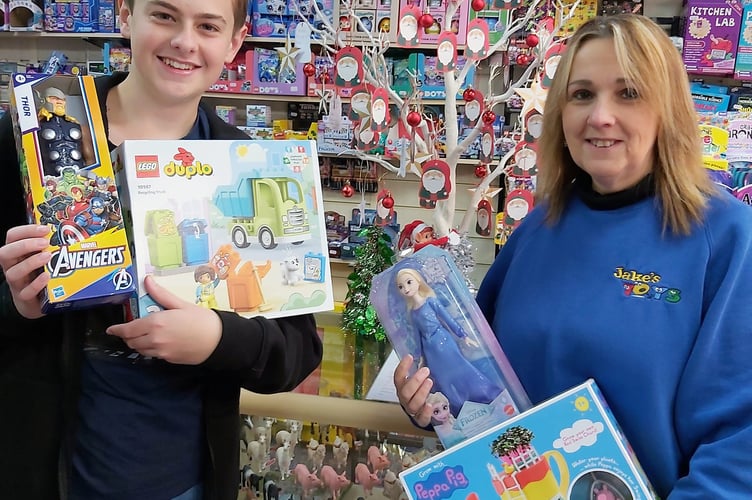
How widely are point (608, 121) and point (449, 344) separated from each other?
437 millimetres


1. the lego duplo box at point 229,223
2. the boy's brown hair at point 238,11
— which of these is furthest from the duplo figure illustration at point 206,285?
the boy's brown hair at point 238,11

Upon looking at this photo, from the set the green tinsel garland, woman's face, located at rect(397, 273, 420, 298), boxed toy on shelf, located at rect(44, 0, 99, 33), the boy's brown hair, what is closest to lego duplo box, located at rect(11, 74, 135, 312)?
the boy's brown hair

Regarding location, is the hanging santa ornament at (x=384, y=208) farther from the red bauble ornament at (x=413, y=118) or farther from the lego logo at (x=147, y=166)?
the lego logo at (x=147, y=166)

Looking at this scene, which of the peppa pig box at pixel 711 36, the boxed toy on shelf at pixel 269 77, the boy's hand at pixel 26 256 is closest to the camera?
the boy's hand at pixel 26 256

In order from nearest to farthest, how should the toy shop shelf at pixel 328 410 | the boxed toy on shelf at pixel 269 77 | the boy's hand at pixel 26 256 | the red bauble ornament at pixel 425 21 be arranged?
the boy's hand at pixel 26 256
the toy shop shelf at pixel 328 410
the red bauble ornament at pixel 425 21
the boxed toy on shelf at pixel 269 77

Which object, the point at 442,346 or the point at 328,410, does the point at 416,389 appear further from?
the point at 328,410

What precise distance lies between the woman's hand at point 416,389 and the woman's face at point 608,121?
445 mm

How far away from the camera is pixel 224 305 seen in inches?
34.6

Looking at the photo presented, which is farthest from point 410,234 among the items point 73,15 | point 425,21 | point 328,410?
point 73,15

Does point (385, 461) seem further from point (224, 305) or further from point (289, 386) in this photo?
point (224, 305)

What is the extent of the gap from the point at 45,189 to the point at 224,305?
28cm

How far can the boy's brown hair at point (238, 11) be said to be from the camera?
869mm

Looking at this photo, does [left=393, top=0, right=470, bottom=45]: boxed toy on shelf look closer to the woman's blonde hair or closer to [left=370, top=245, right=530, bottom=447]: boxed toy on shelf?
the woman's blonde hair

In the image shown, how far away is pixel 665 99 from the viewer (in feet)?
3.10
